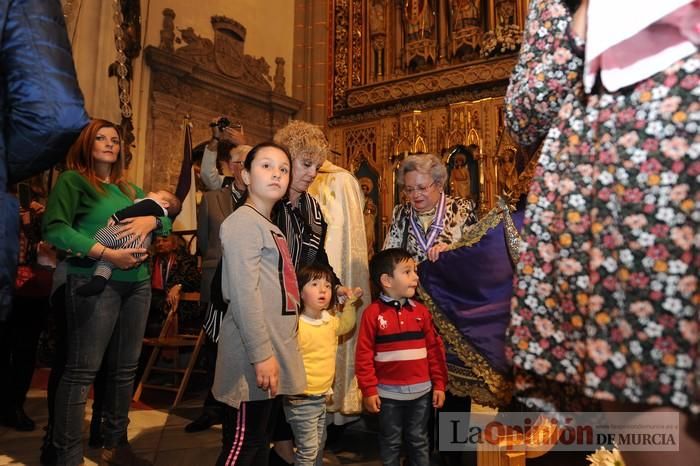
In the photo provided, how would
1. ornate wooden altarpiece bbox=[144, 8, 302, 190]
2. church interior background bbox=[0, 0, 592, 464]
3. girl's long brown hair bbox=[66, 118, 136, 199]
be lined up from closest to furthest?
girl's long brown hair bbox=[66, 118, 136, 199] → church interior background bbox=[0, 0, 592, 464] → ornate wooden altarpiece bbox=[144, 8, 302, 190]

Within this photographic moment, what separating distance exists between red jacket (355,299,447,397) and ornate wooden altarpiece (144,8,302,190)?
435 cm

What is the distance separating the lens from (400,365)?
2211 millimetres

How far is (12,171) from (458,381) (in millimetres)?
1877

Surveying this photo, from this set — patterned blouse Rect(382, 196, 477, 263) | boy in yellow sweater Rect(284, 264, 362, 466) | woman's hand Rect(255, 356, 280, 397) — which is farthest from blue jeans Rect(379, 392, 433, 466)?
patterned blouse Rect(382, 196, 477, 263)

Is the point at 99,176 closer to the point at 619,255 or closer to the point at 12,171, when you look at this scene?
the point at 12,171

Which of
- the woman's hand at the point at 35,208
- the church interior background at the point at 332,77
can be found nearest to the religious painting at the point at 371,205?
the church interior background at the point at 332,77

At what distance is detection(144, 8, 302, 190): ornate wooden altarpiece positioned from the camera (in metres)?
5.95

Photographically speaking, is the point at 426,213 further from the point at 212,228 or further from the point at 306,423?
the point at 306,423

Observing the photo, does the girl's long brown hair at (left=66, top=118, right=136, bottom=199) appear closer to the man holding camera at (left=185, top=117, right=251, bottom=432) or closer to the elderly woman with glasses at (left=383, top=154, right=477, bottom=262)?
the man holding camera at (left=185, top=117, right=251, bottom=432)

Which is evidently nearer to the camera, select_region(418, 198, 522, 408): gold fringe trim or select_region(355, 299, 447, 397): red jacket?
select_region(418, 198, 522, 408): gold fringe trim

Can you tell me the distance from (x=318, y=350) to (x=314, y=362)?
53mm

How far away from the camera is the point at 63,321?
226 centimetres

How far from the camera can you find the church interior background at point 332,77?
5.83 metres

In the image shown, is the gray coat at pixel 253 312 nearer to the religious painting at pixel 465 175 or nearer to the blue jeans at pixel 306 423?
the blue jeans at pixel 306 423
